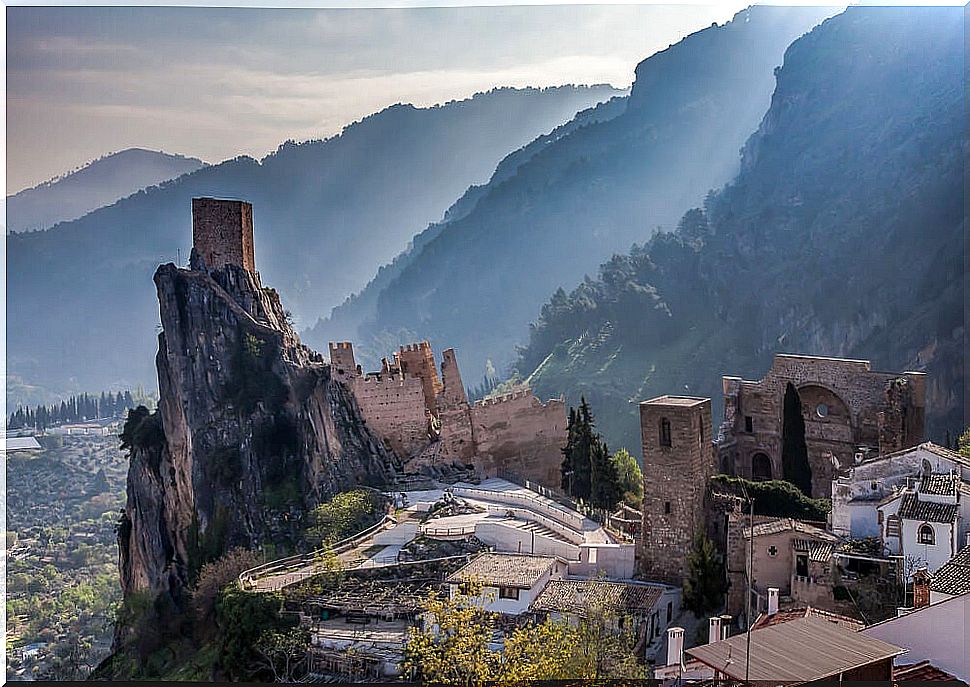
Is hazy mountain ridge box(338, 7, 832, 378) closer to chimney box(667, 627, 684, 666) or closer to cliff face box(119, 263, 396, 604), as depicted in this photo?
cliff face box(119, 263, 396, 604)

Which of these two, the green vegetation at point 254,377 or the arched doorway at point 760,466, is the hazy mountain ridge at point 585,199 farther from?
the arched doorway at point 760,466

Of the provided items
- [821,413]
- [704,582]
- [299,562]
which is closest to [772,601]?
[704,582]

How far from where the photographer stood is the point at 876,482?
25.3 feet

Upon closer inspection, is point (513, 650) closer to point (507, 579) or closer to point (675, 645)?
point (675, 645)

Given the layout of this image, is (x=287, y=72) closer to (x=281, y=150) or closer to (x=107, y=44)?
(x=107, y=44)

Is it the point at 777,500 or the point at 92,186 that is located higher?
the point at 92,186

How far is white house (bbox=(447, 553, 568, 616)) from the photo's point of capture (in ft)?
24.4

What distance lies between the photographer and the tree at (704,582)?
7699mm

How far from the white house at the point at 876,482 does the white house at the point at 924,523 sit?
18cm

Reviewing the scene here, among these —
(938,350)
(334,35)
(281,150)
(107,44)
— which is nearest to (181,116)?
(107,44)

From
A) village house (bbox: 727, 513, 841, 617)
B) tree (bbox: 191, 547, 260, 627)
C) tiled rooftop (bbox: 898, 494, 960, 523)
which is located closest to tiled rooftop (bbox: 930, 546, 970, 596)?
tiled rooftop (bbox: 898, 494, 960, 523)

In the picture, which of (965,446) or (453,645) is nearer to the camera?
(453,645)

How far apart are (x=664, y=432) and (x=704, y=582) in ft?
3.85

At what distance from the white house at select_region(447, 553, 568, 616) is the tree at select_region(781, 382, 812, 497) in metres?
3.19
